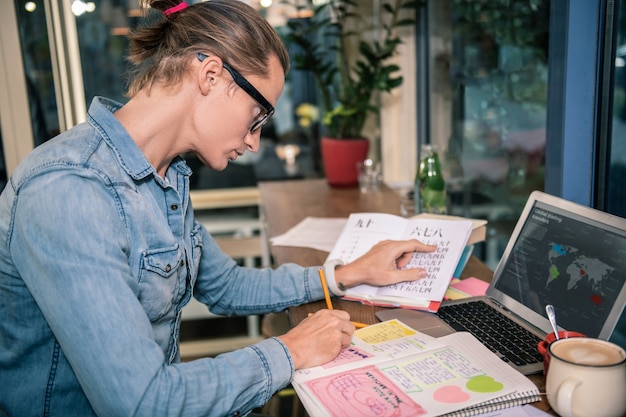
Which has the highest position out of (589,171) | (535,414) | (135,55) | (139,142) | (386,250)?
(135,55)

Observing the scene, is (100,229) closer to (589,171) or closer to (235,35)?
(235,35)

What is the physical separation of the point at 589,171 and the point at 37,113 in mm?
2509

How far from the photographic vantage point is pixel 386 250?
1.34 m

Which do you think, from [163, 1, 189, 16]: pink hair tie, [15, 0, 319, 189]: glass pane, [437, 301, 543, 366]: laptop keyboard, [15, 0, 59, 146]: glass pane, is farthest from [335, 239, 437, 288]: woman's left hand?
[15, 0, 59, 146]: glass pane

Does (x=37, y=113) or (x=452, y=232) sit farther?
(x=37, y=113)

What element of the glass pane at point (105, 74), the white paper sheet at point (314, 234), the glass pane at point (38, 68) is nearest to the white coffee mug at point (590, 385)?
the white paper sheet at point (314, 234)

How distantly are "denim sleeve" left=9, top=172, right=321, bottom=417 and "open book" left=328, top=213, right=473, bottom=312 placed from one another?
439 mm

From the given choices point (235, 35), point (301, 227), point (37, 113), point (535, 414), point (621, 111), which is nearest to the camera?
point (535, 414)

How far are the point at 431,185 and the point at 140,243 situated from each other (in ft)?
3.47

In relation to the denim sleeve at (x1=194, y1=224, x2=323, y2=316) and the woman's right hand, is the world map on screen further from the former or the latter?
the denim sleeve at (x1=194, y1=224, x2=323, y2=316)

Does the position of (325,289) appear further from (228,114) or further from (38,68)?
(38,68)

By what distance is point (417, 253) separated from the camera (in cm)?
136

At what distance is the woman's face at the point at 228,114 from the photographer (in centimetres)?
107

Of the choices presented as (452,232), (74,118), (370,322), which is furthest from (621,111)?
(74,118)
